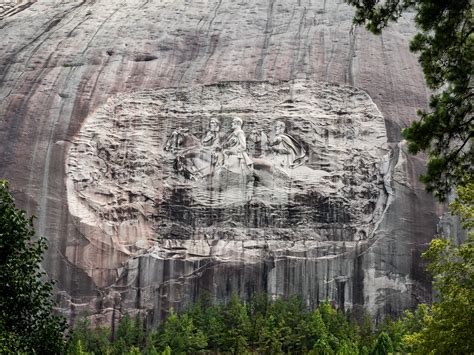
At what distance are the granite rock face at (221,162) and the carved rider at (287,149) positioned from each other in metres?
0.06

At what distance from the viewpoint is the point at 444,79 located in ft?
31.1

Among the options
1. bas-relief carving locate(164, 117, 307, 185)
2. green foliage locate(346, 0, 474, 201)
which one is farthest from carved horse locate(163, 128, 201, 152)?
green foliage locate(346, 0, 474, 201)

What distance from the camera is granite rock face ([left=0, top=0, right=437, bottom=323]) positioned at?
64.7 ft

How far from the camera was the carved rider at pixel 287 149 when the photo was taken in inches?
822

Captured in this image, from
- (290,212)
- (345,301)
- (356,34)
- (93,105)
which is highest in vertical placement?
(356,34)

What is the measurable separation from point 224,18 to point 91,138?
604cm

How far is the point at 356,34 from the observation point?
23.3m

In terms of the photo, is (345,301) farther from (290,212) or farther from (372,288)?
(290,212)

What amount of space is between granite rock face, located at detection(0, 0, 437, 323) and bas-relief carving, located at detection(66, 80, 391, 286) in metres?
0.04

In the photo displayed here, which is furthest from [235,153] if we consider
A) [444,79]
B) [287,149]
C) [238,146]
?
[444,79]

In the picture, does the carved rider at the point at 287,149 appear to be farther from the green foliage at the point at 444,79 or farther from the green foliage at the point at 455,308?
the green foliage at the point at 444,79

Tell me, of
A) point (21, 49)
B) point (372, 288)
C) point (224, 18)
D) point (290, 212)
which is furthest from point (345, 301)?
point (21, 49)

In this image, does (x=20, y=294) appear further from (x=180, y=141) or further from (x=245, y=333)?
(x=180, y=141)

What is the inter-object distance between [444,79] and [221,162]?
39.2 ft
